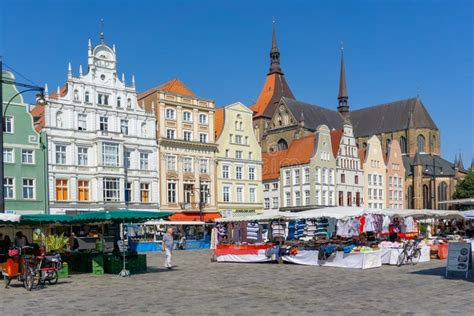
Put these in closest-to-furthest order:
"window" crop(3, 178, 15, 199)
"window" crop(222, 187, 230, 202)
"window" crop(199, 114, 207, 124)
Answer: "window" crop(3, 178, 15, 199) < "window" crop(199, 114, 207, 124) < "window" crop(222, 187, 230, 202)

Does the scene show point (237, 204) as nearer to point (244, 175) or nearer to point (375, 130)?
point (244, 175)

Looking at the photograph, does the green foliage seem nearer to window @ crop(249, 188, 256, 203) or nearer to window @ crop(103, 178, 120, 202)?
window @ crop(249, 188, 256, 203)

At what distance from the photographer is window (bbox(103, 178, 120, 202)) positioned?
41969mm

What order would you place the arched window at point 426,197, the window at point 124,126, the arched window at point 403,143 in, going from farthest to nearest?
the arched window at point 403,143
the arched window at point 426,197
the window at point 124,126

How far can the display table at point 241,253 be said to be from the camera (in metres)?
25.0

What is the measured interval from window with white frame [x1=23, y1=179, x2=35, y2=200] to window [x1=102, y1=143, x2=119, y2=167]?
536 cm

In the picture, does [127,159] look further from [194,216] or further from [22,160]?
[22,160]

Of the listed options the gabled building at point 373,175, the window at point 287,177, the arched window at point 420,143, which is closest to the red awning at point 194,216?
the window at point 287,177

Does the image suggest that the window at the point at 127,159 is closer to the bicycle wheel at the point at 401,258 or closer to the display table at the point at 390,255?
the display table at the point at 390,255

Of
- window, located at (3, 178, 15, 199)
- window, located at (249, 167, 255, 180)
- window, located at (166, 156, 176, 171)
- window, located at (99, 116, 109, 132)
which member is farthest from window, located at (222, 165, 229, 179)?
window, located at (3, 178, 15, 199)

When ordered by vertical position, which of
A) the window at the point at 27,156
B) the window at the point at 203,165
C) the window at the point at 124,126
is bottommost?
the window at the point at 203,165

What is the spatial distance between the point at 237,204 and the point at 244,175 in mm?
2966

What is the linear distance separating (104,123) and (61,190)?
615 centimetres

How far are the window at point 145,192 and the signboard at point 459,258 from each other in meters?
30.7
